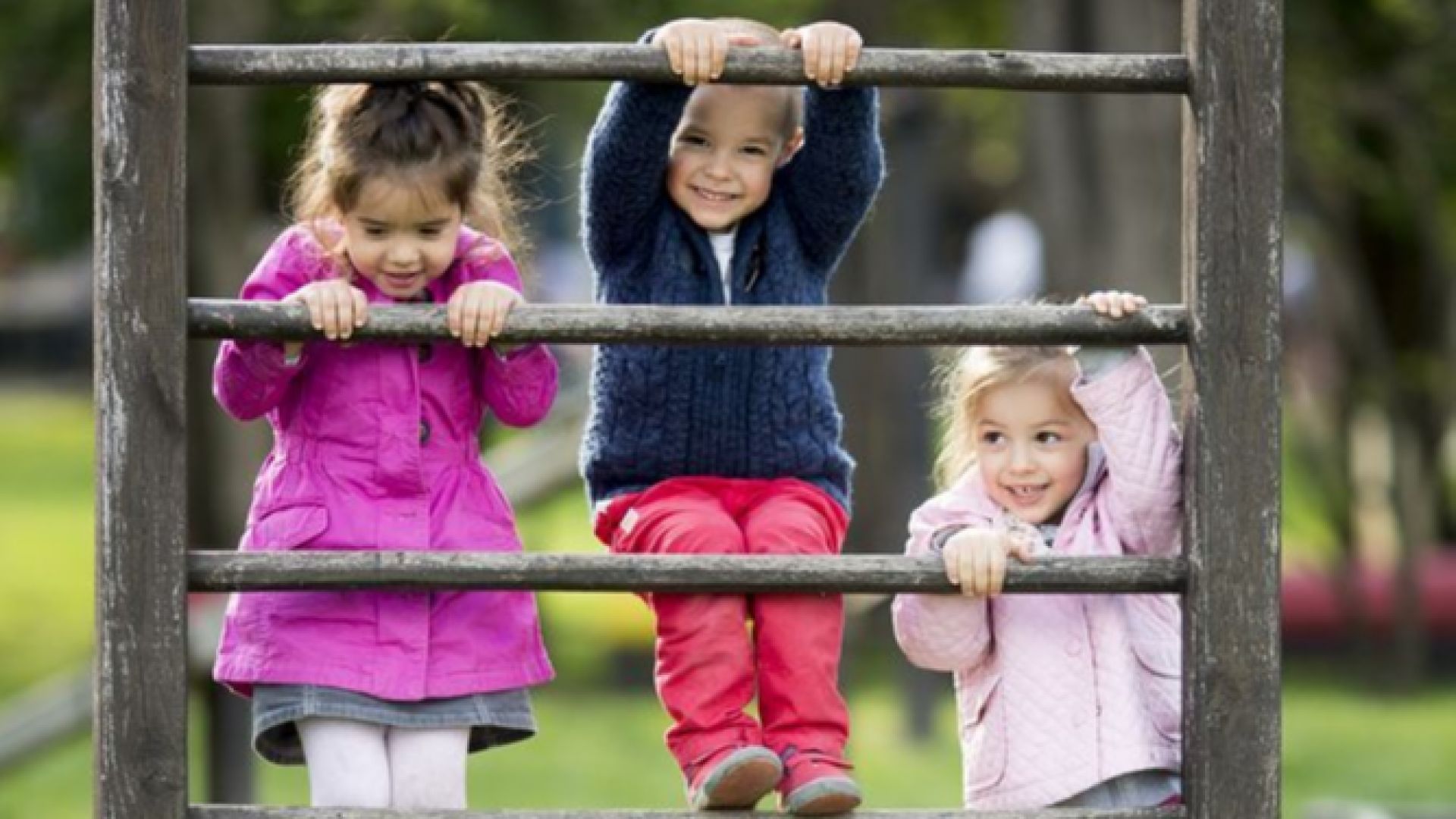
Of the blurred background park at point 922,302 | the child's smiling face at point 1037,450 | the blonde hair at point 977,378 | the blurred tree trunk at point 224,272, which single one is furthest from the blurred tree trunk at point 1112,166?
the child's smiling face at point 1037,450

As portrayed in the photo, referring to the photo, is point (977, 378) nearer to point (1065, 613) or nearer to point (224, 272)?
point (1065, 613)

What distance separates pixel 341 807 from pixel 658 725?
10.8m

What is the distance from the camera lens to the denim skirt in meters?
3.49

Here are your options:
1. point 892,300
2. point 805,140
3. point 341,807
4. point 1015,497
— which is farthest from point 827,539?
point 892,300

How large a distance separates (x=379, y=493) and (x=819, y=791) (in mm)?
690

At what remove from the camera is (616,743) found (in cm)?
1336

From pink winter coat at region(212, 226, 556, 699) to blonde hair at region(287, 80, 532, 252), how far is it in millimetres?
64

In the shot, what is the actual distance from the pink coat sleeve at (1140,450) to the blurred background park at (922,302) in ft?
10.6

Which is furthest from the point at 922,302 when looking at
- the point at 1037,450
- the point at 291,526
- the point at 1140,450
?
the point at 291,526

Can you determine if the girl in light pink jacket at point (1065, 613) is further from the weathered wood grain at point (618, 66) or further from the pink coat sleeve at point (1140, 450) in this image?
the weathered wood grain at point (618, 66)

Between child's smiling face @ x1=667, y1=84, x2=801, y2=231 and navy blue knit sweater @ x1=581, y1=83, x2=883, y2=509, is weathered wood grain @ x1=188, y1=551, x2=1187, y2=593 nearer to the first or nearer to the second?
navy blue knit sweater @ x1=581, y1=83, x2=883, y2=509

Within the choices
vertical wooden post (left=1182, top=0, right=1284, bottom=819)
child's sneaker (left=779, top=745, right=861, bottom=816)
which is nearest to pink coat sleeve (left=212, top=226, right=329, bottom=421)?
child's sneaker (left=779, top=745, right=861, bottom=816)

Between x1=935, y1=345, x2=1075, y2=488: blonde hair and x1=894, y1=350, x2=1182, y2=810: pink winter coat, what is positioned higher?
x1=935, y1=345, x2=1075, y2=488: blonde hair

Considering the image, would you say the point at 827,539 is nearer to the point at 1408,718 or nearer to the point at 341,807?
the point at 341,807
